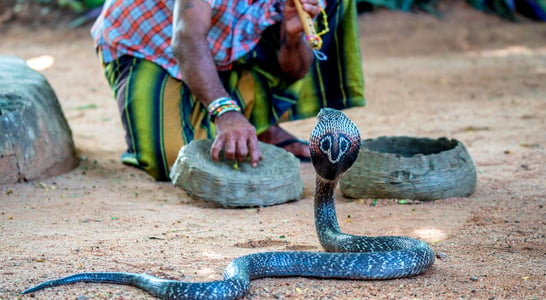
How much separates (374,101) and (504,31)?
363 cm

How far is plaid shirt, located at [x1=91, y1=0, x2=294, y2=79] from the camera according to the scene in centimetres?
464

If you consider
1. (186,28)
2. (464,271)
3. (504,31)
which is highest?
(186,28)

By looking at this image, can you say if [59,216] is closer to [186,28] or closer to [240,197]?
[240,197]

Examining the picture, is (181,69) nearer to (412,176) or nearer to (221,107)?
(221,107)

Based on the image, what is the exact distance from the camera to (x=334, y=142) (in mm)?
2865

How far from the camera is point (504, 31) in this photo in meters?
9.73

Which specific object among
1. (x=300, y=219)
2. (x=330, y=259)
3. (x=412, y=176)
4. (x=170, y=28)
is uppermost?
(x=170, y=28)

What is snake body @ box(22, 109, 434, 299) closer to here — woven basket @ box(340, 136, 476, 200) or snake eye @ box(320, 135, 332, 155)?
snake eye @ box(320, 135, 332, 155)

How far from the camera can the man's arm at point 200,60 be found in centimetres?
402

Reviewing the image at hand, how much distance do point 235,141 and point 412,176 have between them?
34.3 inches

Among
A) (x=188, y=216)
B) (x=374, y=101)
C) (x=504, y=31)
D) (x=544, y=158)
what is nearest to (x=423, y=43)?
(x=504, y=31)

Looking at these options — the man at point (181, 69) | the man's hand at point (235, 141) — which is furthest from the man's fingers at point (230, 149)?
the man at point (181, 69)

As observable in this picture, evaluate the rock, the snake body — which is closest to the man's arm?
the rock

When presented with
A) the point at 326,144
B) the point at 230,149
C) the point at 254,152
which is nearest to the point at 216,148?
the point at 230,149
